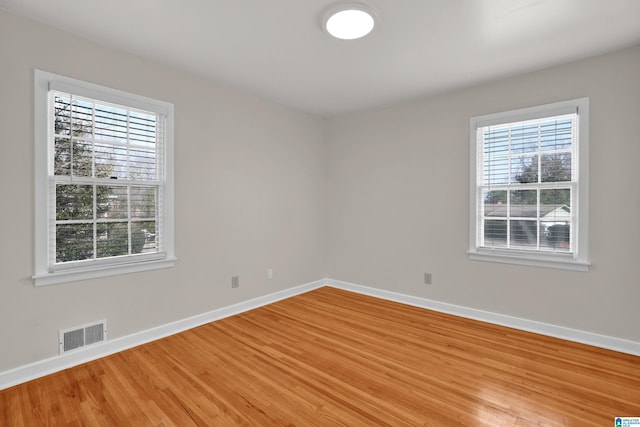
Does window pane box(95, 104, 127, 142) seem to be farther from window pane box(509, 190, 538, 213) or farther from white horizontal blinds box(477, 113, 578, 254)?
window pane box(509, 190, 538, 213)

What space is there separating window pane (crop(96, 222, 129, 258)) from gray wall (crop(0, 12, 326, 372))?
0.81ft

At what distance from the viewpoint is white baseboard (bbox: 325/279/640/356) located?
113 inches

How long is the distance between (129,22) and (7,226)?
176 cm

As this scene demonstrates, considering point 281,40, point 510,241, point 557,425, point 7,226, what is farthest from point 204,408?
point 510,241

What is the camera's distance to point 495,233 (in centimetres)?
357

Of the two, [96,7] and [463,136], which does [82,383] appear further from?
[463,136]

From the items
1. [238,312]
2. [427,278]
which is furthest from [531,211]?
[238,312]

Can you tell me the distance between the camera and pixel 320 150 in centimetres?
506

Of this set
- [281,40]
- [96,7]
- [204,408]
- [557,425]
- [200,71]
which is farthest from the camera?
[200,71]

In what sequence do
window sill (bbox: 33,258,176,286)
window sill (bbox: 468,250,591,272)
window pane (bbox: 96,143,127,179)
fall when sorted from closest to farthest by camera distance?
window sill (bbox: 33,258,176,286)
window pane (bbox: 96,143,127,179)
window sill (bbox: 468,250,591,272)

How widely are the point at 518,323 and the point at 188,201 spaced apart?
147 inches

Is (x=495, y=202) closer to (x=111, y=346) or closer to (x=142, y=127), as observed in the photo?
(x=142, y=127)

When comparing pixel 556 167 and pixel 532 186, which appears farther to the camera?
pixel 532 186

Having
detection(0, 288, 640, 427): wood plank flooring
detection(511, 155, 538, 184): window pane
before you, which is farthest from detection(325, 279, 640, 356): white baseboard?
detection(511, 155, 538, 184): window pane
